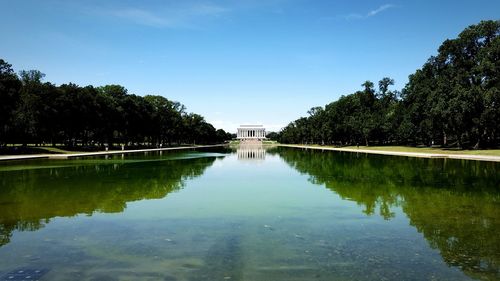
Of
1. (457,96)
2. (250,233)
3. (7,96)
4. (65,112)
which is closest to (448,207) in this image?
(250,233)

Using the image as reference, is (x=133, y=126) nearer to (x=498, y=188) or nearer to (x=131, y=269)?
(x=498, y=188)

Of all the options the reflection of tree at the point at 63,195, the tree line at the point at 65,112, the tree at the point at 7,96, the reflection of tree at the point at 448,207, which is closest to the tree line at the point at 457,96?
the reflection of tree at the point at 448,207

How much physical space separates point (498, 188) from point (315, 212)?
12887 millimetres

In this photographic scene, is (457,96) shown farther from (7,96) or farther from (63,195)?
(7,96)

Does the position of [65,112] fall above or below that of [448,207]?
above

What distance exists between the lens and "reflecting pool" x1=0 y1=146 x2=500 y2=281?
880cm

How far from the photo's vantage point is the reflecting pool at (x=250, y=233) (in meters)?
8.80

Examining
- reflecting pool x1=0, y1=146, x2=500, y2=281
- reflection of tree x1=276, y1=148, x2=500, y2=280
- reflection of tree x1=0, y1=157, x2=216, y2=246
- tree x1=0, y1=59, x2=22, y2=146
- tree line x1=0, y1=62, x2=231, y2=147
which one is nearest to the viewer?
reflecting pool x1=0, y1=146, x2=500, y2=281

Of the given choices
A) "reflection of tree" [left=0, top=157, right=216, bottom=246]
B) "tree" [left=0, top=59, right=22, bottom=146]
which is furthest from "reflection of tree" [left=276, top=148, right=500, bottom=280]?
"tree" [left=0, top=59, right=22, bottom=146]

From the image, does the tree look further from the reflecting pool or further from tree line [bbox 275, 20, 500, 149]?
tree line [bbox 275, 20, 500, 149]

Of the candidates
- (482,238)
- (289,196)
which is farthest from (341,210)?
(482,238)

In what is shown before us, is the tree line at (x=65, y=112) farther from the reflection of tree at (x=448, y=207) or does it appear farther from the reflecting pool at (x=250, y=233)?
the reflection of tree at (x=448, y=207)

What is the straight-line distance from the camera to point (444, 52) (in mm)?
76562

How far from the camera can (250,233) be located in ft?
40.1
